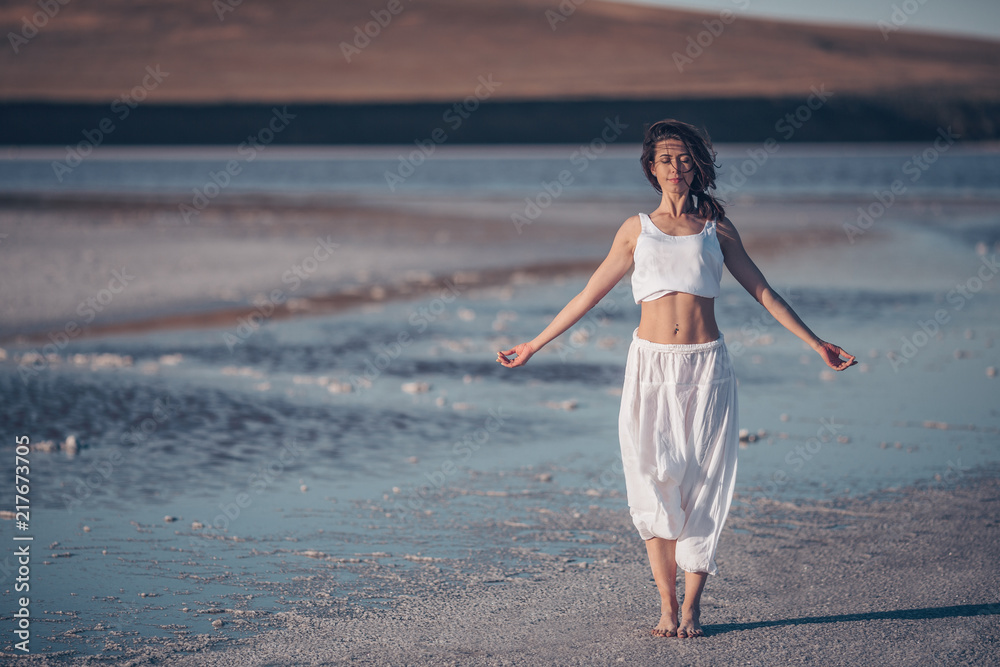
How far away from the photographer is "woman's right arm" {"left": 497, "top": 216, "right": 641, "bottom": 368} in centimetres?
464

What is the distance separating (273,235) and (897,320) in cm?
1550

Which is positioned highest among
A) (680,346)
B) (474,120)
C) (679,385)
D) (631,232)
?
(474,120)

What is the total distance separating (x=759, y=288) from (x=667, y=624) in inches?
58.3

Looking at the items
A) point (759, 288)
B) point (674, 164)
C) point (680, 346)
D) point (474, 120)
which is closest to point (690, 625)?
point (680, 346)

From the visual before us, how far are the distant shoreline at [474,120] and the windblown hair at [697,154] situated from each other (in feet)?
367

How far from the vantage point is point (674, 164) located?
4543mm

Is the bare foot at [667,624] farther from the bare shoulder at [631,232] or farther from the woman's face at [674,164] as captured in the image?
the woman's face at [674,164]

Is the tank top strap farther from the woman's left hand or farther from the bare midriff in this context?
the woman's left hand

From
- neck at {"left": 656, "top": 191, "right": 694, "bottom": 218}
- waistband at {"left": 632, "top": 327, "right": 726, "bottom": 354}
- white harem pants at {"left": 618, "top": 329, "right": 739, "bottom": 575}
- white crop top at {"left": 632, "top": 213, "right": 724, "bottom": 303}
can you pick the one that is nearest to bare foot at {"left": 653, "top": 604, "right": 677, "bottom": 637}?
white harem pants at {"left": 618, "top": 329, "right": 739, "bottom": 575}

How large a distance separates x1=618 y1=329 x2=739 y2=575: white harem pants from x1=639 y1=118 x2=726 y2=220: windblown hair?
1.91 ft

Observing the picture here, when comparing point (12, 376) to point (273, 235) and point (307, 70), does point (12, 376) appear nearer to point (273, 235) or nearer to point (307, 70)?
point (273, 235)

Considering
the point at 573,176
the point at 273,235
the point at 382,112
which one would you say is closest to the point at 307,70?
the point at 382,112

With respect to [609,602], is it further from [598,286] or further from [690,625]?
[598,286]

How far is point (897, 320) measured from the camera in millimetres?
12836
